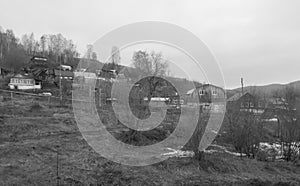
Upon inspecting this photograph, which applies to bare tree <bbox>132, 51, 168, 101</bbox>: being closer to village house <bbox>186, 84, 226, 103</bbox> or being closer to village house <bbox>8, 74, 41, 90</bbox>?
village house <bbox>186, 84, 226, 103</bbox>

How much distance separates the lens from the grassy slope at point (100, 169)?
6.51 m

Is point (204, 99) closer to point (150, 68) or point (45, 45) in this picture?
point (150, 68)

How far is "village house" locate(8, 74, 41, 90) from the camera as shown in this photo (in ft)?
126

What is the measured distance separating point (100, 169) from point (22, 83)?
123 ft

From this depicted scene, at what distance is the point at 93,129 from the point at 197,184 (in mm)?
7628

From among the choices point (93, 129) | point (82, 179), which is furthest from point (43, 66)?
point (82, 179)

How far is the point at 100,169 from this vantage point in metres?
7.29

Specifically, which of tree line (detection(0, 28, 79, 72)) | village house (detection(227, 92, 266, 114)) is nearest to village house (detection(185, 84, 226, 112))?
village house (detection(227, 92, 266, 114))

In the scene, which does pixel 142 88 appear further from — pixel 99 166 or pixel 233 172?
pixel 233 172

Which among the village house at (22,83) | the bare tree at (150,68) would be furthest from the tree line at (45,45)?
the bare tree at (150,68)

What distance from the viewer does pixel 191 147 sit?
9406 mm

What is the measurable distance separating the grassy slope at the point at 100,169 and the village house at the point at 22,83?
30.5 meters

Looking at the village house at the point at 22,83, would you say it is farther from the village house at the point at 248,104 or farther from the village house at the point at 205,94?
the village house at the point at 248,104

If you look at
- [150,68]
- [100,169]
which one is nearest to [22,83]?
[150,68]
